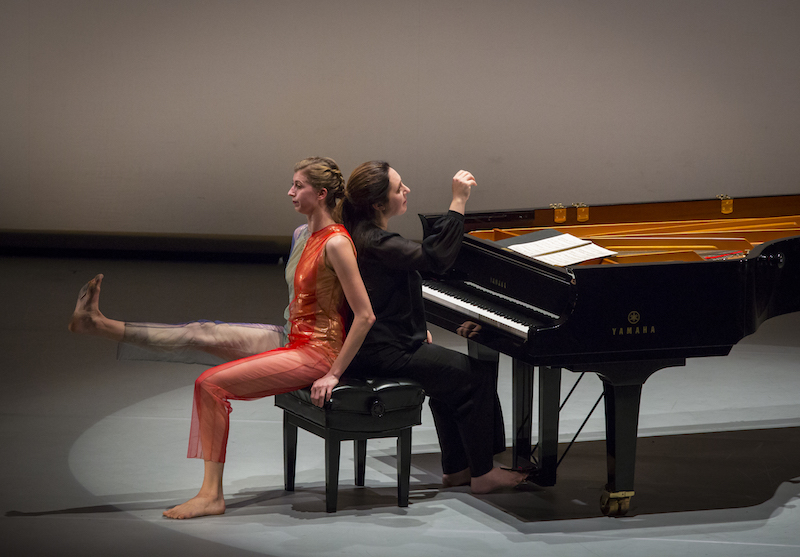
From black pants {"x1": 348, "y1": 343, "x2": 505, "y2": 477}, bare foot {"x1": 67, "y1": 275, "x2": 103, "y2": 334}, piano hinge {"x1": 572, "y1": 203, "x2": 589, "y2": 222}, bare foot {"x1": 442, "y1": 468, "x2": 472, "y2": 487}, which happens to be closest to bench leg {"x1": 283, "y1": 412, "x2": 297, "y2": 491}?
black pants {"x1": 348, "y1": 343, "x2": 505, "y2": 477}

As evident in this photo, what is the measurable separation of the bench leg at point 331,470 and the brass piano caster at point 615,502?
947mm

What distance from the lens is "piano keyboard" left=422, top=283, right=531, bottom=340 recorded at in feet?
11.0

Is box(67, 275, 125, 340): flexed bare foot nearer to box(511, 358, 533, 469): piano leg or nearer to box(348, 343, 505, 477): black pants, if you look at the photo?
box(348, 343, 505, 477): black pants

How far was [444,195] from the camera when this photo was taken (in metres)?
9.21

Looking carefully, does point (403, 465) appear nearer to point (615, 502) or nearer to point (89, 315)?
point (615, 502)

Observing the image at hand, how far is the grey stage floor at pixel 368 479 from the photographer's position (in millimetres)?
3221

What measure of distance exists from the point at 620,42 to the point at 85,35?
494 centimetres

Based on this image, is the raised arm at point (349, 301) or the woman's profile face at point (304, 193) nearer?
the raised arm at point (349, 301)

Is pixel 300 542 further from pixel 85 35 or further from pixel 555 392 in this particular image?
pixel 85 35

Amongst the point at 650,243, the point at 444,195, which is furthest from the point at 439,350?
the point at 444,195

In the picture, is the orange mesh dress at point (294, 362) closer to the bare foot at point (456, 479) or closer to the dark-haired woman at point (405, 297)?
the dark-haired woman at point (405, 297)

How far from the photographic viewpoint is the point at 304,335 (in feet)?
11.5

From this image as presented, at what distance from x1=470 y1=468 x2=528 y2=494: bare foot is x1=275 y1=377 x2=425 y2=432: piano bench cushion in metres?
0.41

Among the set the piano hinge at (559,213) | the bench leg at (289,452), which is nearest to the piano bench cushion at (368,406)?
the bench leg at (289,452)
